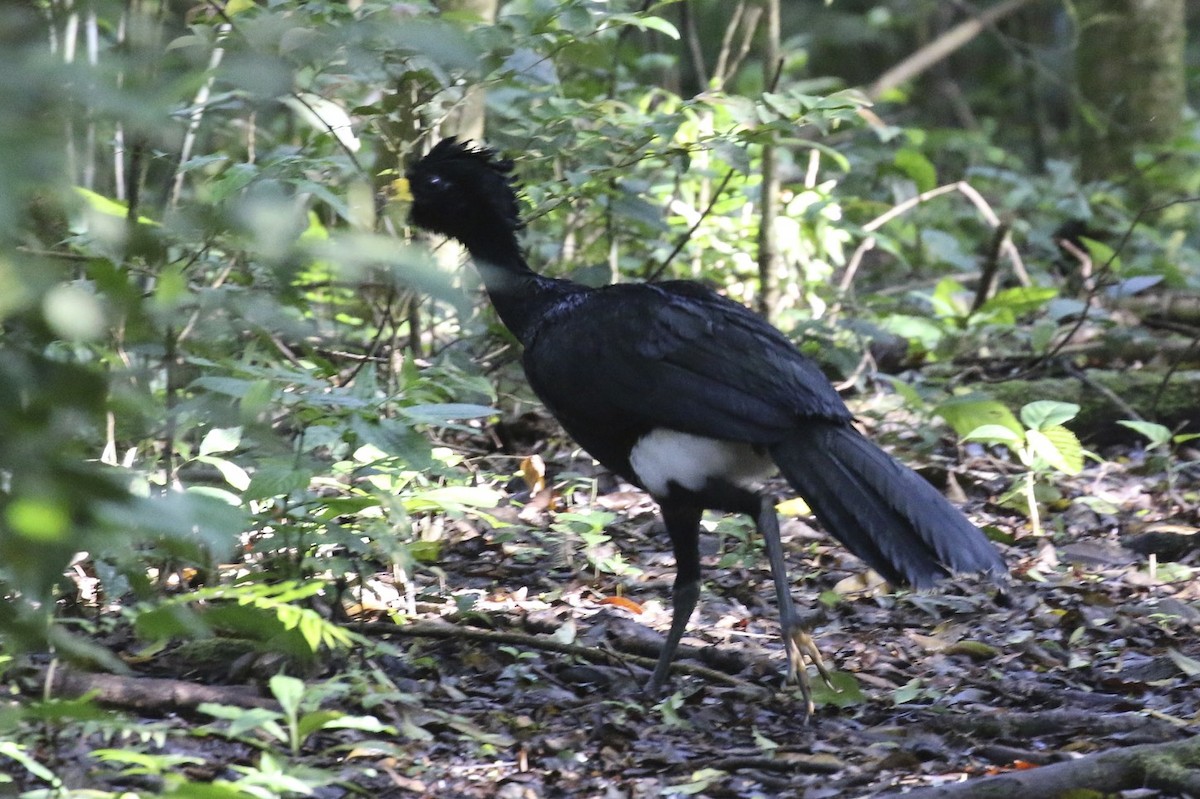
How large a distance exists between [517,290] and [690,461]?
99 cm

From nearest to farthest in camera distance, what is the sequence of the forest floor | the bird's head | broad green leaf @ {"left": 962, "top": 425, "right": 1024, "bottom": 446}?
the forest floor < the bird's head < broad green leaf @ {"left": 962, "top": 425, "right": 1024, "bottom": 446}

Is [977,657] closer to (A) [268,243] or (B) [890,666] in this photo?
(B) [890,666]

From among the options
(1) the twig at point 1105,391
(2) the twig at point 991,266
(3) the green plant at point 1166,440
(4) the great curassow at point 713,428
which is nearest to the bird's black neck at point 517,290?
(4) the great curassow at point 713,428

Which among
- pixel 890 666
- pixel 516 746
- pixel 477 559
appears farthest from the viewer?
pixel 477 559

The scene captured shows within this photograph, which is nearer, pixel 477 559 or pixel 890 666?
pixel 890 666

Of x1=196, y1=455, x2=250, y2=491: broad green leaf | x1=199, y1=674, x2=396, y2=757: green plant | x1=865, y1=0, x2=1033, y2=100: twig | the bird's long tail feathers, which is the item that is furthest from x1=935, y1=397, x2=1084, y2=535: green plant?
x1=865, y1=0, x2=1033, y2=100: twig

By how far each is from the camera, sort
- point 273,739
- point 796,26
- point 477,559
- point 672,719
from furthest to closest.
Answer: point 796,26 → point 477,559 → point 672,719 → point 273,739

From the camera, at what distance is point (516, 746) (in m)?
3.27

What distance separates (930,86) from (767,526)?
12.1m

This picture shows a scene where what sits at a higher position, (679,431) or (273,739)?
(679,431)

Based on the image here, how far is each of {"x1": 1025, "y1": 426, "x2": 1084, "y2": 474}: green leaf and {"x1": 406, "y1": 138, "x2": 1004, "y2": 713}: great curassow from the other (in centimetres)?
146

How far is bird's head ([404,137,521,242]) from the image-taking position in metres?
4.75

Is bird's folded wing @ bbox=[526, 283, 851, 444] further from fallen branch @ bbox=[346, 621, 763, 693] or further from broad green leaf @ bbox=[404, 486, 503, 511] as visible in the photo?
fallen branch @ bbox=[346, 621, 763, 693]

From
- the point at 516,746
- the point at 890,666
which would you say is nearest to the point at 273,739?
the point at 516,746
